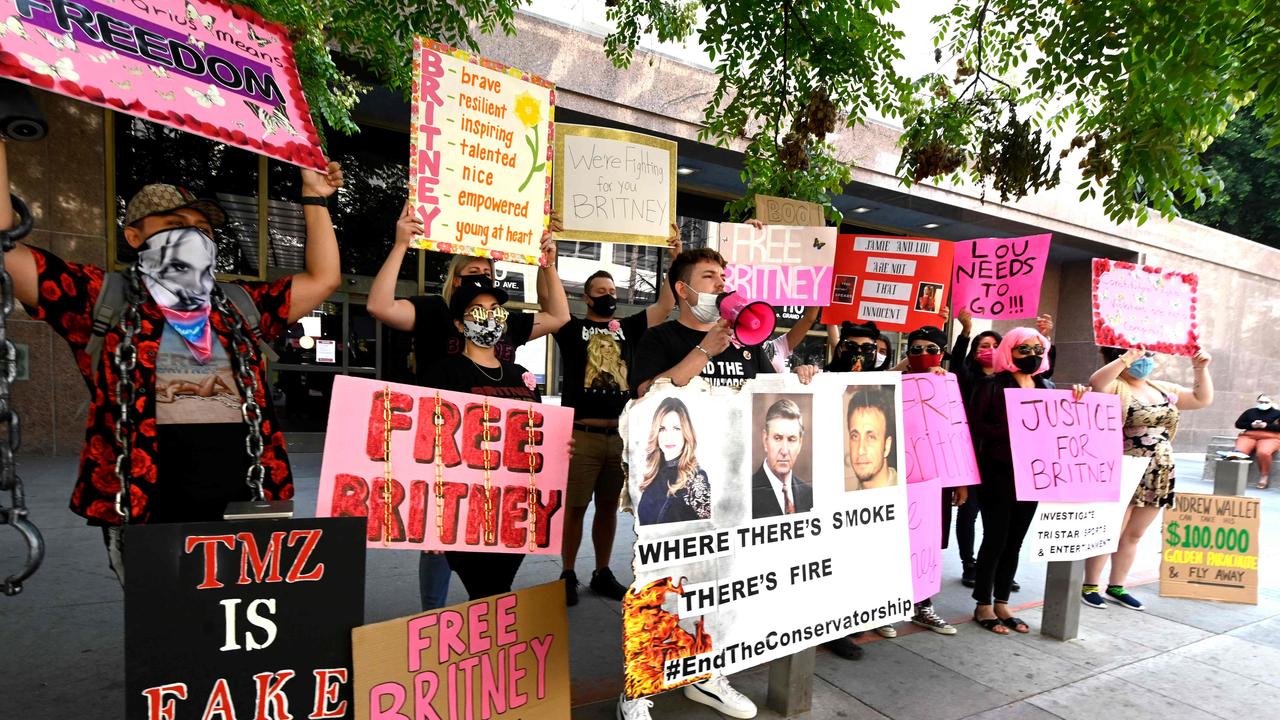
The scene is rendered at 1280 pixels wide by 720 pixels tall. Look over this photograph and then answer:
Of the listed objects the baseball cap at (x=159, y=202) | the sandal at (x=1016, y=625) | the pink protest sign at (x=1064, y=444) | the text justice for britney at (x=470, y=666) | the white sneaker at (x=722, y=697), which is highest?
the baseball cap at (x=159, y=202)

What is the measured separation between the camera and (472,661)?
2307 millimetres

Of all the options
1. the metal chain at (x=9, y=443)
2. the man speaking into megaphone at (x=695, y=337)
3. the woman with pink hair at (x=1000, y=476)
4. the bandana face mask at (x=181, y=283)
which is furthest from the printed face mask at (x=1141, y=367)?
the metal chain at (x=9, y=443)

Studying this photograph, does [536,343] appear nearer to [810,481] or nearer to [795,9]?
[795,9]

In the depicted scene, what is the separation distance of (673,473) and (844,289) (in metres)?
2.71

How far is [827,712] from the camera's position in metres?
2.97

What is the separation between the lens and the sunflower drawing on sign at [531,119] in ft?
9.92

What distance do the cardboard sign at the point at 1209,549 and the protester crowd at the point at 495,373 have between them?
1.69 ft

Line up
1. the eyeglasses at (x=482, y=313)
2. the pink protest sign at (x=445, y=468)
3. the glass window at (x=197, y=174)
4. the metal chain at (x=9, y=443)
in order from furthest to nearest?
1. the glass window at (x=197, y=174)
2. the eyeglasses at (x=482, y=313)
3. the pink protest sign at (x=445, y=468)
4. the metal chain at (x=9, y=443)

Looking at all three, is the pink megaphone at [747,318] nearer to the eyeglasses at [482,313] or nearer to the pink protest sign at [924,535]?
the eyeglasses at [482,313]

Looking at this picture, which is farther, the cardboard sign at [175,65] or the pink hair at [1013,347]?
the pink hair at [1013,347]

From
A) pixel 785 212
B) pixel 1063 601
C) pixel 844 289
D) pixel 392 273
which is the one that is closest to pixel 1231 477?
pixel 1063 601

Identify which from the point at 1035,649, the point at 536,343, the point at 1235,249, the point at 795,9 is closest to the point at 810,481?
the point at 1035,649

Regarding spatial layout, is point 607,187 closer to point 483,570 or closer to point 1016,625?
point 483,570

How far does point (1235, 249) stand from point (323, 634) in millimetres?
21890
